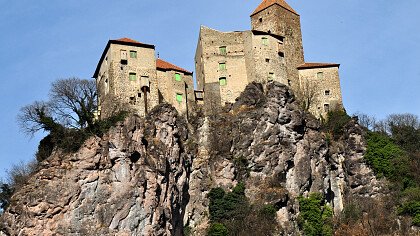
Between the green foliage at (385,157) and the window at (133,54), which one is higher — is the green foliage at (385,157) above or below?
below

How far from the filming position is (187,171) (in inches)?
2522

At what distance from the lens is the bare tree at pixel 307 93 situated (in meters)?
72.9

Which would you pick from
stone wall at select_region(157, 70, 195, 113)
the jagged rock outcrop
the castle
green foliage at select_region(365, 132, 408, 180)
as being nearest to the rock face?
the jagged rock outcrop

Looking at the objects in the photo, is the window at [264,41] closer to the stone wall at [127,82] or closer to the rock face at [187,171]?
the rock face at [187,171]

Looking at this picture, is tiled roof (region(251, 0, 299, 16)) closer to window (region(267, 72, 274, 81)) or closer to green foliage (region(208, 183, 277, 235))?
window (region(267, 72, 274, 81))

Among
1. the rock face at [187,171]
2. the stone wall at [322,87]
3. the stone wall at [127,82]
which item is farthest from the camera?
the stone wall at [322,87]

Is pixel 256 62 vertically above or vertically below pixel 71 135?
above

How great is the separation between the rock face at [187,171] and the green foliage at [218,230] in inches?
49.1

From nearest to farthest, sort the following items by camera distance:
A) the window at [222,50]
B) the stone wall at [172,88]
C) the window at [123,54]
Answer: the window at [123,54] → the stone wall at [172,88] → the window at [222,50]

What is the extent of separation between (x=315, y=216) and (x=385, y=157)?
1170 cm

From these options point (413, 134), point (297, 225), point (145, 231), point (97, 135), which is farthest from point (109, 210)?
point (413, 134)

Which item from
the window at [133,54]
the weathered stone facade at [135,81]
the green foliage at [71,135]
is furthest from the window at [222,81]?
the green foliage at [71,135]

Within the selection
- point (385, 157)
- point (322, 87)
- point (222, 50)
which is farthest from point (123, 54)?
point (385, 157)

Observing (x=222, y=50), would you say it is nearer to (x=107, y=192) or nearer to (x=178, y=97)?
(x=178, y=97)
